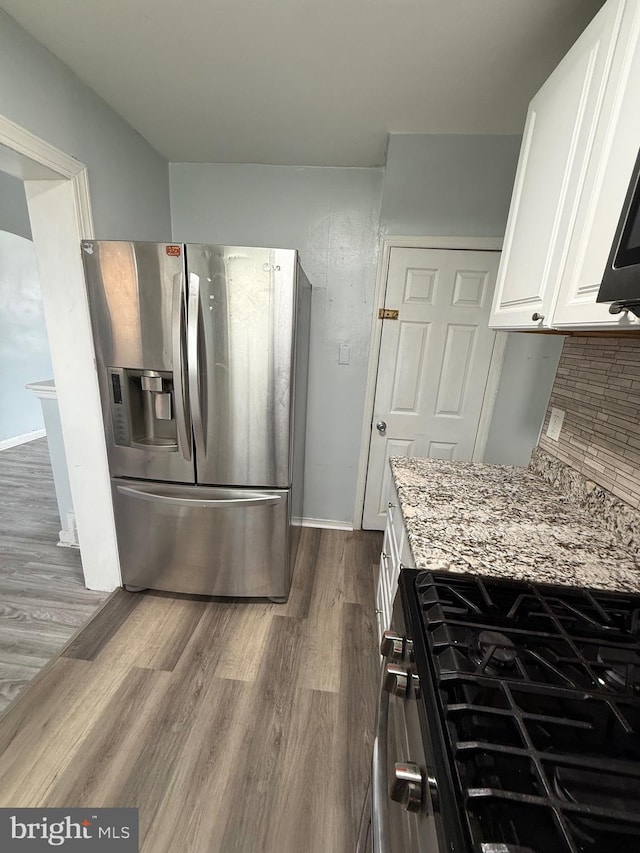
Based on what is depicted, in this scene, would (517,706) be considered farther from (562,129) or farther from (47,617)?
(47,617)

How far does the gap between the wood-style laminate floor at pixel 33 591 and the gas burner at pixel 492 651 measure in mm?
1819

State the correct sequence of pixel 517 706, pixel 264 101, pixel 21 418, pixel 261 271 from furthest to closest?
1. pixel 21 418
2. pixel 264 101
3. pixel 261 271
4. pixel 517 706

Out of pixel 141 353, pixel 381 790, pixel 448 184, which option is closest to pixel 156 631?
pixel 141 353

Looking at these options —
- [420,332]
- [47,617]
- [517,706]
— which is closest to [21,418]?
[47,617]

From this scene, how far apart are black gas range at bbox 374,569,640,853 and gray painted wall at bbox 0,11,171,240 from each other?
2.10 meters

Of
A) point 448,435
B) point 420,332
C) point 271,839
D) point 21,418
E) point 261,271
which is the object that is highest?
point 261,271

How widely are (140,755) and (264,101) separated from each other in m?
2.75

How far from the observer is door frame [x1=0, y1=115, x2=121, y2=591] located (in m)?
1.41

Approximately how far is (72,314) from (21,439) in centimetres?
367

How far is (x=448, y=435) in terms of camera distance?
7.80 ft

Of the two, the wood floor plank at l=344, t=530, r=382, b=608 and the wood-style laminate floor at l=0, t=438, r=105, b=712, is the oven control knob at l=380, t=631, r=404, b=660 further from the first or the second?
the wood-style laminate floor at l=0, t=438, r=105, b=712

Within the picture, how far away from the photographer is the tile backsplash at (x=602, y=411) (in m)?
1.09

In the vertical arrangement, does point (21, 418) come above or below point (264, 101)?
below

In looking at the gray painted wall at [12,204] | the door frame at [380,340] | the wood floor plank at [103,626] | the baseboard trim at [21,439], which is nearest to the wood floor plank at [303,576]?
the door frame at [380,340]
